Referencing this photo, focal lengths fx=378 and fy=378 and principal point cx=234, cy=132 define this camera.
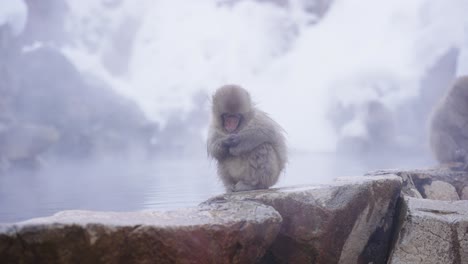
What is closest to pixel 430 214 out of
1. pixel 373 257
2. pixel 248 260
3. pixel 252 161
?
pixel 373 257

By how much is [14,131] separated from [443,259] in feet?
50.2

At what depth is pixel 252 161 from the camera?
298cm

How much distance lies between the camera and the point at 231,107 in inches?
118

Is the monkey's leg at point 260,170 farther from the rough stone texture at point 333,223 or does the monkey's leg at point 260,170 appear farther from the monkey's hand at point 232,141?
the rough stone texture at point 333,223

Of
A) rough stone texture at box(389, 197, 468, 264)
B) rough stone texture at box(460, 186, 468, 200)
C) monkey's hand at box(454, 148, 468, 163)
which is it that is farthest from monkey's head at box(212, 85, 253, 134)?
monkey's hand at box(454, 148, 468, 163)

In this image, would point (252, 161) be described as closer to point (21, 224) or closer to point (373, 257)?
point (373, 257)

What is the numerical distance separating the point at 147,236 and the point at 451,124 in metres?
4.45

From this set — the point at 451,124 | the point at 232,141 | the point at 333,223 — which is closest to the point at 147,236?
the point at 333,223

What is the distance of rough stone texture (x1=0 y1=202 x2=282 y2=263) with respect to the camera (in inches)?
58.7

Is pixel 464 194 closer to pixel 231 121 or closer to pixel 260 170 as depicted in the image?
pixel 260 170

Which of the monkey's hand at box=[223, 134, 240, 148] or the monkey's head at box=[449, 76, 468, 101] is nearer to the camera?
the monkey's hand at box=[223, 134, 240, 148]

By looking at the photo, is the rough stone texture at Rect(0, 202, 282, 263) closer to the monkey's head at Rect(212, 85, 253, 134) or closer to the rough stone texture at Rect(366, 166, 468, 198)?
the monkey's head at Rect(212, 85, 253, 134)

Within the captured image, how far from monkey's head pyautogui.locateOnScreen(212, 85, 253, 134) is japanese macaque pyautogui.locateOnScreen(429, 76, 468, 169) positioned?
2909 mm

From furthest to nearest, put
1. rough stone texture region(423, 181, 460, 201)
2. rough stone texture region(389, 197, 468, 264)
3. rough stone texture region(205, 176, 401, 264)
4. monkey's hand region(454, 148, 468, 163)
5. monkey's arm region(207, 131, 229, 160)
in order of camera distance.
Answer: monkey's hand region(454, 148, 468, 163) → rough stone texture region(423, 181, 460, 201) → monkey's arm region(207, 131, 229, 160) → rough stone texture region(205, 176, 401, 264) → rough stone texture region(389, 197, 468, 264)
